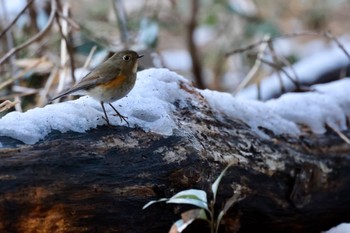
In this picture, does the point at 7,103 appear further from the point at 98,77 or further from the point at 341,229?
the point at 341,229

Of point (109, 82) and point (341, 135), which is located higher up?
point (109, 82)

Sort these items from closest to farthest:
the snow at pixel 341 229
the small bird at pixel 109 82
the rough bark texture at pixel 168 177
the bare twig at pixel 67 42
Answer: the rough bark texture at pixel 168 177, the small bird at pixel 109 82, the snow at pixel 341 229, the bare twig at pixel 67 42

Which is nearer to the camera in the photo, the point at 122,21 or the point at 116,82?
the point at 116,82

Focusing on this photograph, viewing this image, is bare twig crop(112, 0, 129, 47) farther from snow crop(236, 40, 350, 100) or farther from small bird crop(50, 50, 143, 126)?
small bird crop(50, 50, 143, 126)

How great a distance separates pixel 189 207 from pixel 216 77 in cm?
451

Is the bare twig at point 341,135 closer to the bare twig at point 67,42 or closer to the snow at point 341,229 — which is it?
the snow at point 341,229

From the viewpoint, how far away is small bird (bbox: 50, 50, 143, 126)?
1879 millimetres

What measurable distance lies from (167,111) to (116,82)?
24 centimetres

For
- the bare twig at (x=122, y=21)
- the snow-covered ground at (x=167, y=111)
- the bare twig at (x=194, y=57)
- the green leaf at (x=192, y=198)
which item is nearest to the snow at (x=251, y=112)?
the snow-covered ground at (x=167, y=111)

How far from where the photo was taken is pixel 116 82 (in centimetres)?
190

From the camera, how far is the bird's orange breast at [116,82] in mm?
1884

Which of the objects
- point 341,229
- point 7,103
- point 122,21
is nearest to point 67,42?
point 122,21

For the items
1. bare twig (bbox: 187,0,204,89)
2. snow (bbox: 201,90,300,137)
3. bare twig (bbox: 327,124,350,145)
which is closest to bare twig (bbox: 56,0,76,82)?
snow (bbox: 201,90,300,137)

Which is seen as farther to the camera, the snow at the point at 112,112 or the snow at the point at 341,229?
the snow at the point at 341,229
